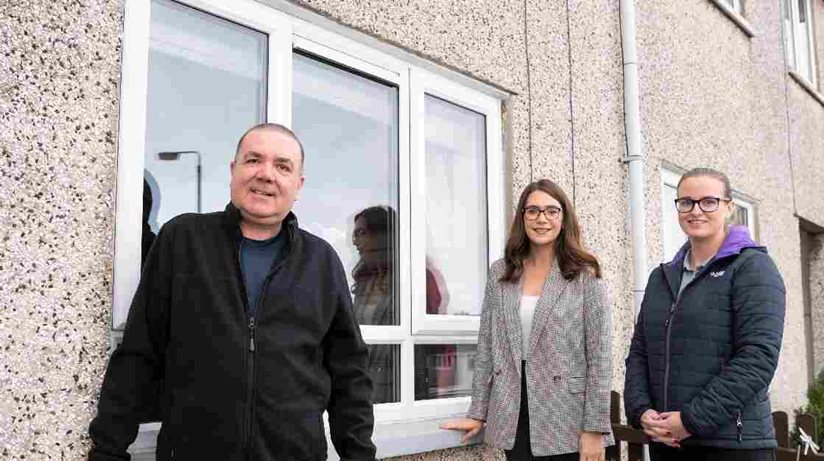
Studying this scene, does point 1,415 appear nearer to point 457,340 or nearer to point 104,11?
point 104,11

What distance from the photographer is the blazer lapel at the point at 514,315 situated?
2.97 metres

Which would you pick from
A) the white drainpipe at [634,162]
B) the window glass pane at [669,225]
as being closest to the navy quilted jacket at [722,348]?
the white drainpipe at [634,162]

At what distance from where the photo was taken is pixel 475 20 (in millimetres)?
3752

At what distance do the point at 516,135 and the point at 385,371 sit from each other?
1429 mm

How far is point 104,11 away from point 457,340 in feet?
6.90

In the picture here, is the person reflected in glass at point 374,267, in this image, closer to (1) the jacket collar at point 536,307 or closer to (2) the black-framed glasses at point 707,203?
(1) the jacket collar at point 536,307

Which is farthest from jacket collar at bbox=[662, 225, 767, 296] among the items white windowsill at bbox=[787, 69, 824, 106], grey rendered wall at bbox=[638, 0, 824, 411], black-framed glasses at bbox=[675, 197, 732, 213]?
white windowsill at bbox=[787, 69, 824, 106]

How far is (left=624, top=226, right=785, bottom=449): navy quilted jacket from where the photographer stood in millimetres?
2584

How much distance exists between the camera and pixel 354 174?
3.26m

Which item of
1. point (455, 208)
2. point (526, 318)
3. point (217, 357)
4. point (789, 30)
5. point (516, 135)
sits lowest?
point (217, 357)

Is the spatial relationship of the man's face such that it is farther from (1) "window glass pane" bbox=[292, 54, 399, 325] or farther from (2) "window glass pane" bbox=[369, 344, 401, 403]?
(2) "window glass pane" bbox=[369, 344, 401, 403]

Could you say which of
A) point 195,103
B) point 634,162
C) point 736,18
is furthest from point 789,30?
point 195,103

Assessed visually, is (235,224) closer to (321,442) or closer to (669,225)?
(321,442)

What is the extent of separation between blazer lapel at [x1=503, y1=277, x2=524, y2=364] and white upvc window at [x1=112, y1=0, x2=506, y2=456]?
0.45m
